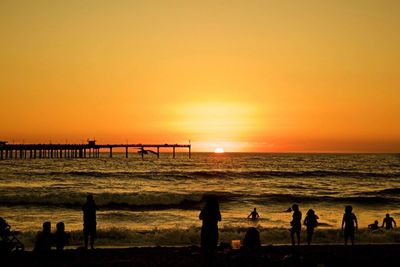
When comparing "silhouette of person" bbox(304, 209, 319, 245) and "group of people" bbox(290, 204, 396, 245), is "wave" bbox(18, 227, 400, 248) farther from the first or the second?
"group of people" bbox(290, 204, 396, 245)

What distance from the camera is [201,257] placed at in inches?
506

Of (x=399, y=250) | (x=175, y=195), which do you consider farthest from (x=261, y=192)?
(x=399, y=250)

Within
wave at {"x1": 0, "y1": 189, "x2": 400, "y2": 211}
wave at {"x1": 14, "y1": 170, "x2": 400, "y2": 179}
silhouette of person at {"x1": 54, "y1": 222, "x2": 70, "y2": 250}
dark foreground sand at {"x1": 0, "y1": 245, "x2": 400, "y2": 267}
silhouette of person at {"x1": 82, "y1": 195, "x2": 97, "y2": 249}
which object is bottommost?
wave at {"x1": 0, "y1": 189, "x2": 400, "y2": 211}

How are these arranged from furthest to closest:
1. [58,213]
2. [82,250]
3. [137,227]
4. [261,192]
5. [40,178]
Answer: [40,178] → [261,192] → [58,213] → [137,227] → [82,250]

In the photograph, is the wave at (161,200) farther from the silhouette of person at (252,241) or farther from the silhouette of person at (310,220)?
the silhouette of person at (252,241)

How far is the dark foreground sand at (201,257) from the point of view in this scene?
11586mm

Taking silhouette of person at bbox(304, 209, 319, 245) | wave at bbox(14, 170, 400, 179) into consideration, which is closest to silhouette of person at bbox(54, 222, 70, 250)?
silhouette of person at bbox(304, 209, 319, 245)

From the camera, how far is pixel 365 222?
25.0 metres

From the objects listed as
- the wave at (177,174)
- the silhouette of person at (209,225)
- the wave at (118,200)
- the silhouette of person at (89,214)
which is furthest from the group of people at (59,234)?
the wave at (177,174)

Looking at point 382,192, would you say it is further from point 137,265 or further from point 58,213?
point 137,265

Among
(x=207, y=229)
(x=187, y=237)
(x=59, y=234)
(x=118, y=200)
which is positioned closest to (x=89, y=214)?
(x=59, y=234)

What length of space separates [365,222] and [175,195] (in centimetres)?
1773

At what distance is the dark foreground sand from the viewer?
38.0 feet

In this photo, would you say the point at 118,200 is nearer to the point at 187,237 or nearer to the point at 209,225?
the point at 187,237
